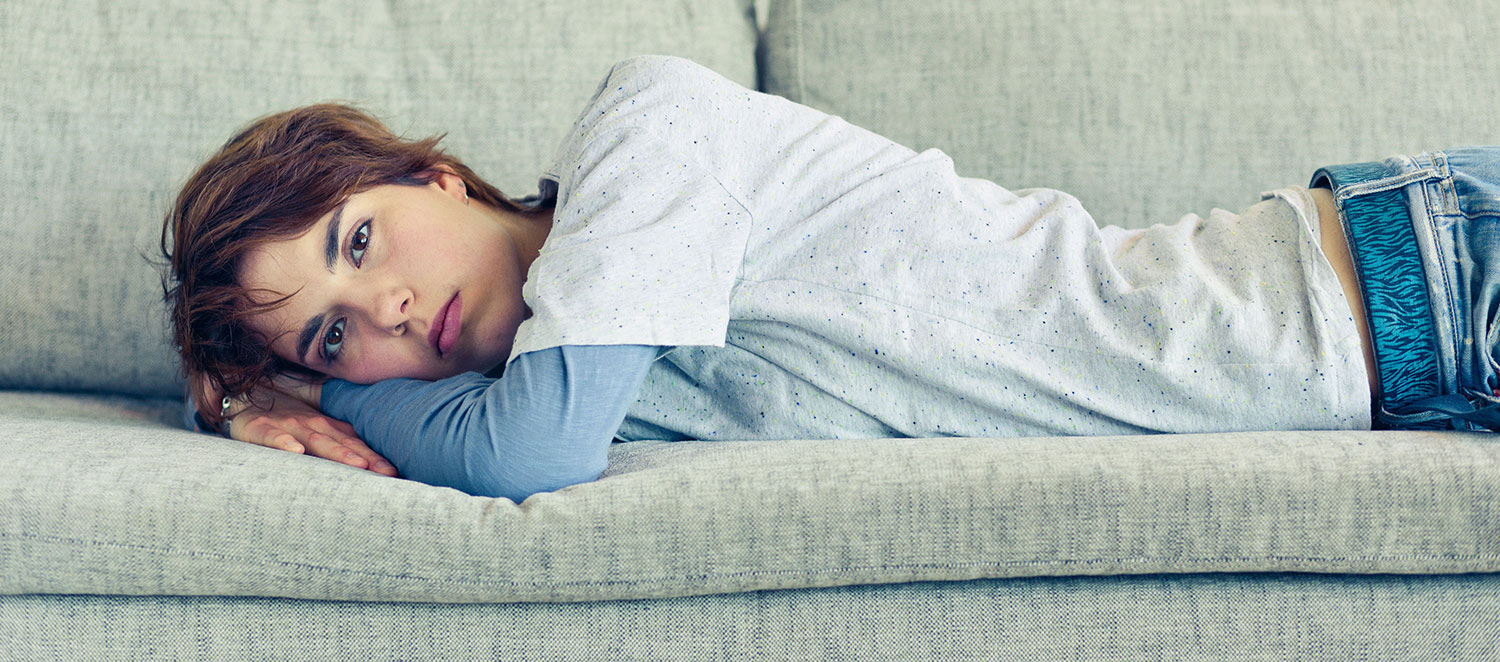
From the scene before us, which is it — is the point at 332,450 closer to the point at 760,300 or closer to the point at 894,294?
the point at 760,300

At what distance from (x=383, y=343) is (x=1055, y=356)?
640mm

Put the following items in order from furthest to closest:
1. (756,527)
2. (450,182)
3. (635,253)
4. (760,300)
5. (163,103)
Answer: (163,103)
(450,182)
(760,300)
(635,253)
(756,527)

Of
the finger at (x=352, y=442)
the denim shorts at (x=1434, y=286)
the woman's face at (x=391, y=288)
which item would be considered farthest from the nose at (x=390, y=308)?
the denim shorts at (x=1434, y=286)

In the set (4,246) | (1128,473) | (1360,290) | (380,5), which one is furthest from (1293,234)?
(4,246)

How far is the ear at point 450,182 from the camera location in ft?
3.57

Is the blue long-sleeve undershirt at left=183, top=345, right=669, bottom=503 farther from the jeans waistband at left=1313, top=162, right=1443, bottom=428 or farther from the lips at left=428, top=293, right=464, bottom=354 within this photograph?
the jeans waistband at left=1313, top=162, right=1443, bottom=428

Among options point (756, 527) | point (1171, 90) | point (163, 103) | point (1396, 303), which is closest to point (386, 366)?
point (756, 527)

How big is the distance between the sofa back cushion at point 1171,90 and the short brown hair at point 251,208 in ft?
2.20

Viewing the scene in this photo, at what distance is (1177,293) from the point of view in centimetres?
93

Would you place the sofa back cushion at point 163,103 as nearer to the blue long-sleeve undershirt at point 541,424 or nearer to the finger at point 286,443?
the finger at point 286,443

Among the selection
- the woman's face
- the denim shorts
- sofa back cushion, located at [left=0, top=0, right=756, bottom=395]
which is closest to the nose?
the woman's face

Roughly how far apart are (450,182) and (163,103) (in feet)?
1.65

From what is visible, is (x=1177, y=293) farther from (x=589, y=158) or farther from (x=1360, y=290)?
(x=589, y=158)

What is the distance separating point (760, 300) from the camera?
0.94 metres
